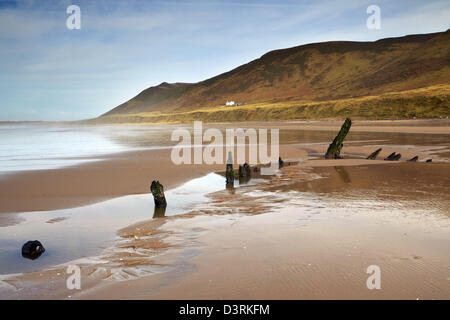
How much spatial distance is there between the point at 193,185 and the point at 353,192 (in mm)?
4911

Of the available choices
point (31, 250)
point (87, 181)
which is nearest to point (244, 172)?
point (87, 181)

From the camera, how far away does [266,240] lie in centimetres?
639

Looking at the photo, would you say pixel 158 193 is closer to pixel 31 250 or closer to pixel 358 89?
pixel 31 250

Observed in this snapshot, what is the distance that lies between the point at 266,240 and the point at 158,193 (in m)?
3.57

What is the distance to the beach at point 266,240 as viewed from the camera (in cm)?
457

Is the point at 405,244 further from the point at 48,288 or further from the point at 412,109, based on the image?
the point at 412,109

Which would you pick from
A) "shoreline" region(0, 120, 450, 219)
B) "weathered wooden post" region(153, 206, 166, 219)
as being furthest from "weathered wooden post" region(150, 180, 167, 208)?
"shoreline" region(0, 120, 450, 219)

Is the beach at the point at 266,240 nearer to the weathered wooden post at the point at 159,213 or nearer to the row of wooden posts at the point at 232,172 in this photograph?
the weathered wooden post at the point at 159,213

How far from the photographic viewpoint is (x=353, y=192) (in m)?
10.3

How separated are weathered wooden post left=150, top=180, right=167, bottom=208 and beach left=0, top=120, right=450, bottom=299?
273mm

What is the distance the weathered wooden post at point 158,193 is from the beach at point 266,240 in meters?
0.27


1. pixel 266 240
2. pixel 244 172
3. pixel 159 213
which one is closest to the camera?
pixel 266 240

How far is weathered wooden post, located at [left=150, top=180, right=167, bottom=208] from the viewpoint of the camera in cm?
903

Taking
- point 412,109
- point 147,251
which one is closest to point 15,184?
point 147,251
